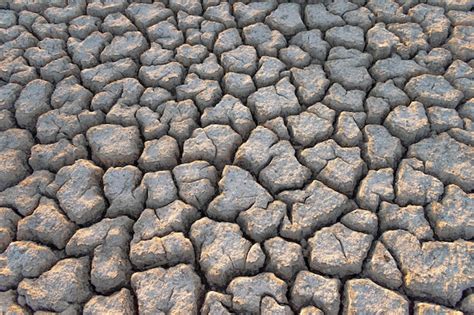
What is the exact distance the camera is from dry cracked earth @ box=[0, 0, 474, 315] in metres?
1.83

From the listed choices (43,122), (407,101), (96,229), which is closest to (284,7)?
(407,101)

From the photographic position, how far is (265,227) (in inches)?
76.7

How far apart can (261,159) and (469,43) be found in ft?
4.21

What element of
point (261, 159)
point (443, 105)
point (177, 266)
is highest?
point (443, 105)

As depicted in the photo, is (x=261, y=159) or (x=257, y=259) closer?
(x=257, y=259)

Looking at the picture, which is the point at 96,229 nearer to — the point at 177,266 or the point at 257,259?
the point at 177,266

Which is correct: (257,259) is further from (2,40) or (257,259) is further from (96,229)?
(2,40)

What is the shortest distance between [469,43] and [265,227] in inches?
58.9

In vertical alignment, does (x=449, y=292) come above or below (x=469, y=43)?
below

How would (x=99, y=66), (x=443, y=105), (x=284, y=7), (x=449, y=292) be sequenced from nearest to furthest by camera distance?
(x=449, y=292) → (x=443, y=105) → (x=99, y=66) → (x=284, y=7)

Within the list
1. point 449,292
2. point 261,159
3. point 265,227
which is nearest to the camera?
point 449,292

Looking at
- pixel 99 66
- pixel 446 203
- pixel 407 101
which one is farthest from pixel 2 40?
pixel 446 203

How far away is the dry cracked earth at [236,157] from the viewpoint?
183cm

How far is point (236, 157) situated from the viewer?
2184 mm
